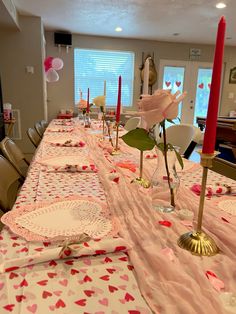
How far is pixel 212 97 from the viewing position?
1.83ft

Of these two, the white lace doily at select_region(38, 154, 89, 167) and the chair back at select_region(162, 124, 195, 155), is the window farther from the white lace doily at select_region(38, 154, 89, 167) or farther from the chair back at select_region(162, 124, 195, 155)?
the white lace doily at select_region(38, 154, 89, 167)

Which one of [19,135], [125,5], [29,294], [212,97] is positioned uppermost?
[125,5]

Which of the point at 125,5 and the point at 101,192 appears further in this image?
the point at 125,5

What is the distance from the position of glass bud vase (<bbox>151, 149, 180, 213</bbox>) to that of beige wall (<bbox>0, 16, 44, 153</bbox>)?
172 inches

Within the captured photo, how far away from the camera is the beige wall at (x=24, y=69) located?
4.50 metres

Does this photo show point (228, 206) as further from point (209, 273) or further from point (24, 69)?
point (24, 69)

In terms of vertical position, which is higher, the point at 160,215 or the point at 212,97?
the point at 212,97

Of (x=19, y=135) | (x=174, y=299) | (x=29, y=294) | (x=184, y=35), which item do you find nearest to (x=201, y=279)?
(x=174, y=299)

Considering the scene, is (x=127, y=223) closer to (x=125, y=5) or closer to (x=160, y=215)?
(x=160, y=215)

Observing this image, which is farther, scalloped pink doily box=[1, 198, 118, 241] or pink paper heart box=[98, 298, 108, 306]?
scalloped pink doily box=[1, 198, 118, 241]

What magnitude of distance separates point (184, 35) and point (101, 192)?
207 inches

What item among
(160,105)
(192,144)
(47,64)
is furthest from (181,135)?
(47,64)

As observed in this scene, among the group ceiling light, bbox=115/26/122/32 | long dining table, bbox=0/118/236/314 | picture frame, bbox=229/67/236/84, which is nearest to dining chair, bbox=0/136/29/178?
long dining table, bbox=0/118/236/314

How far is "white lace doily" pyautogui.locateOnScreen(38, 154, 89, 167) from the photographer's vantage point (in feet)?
4.62
